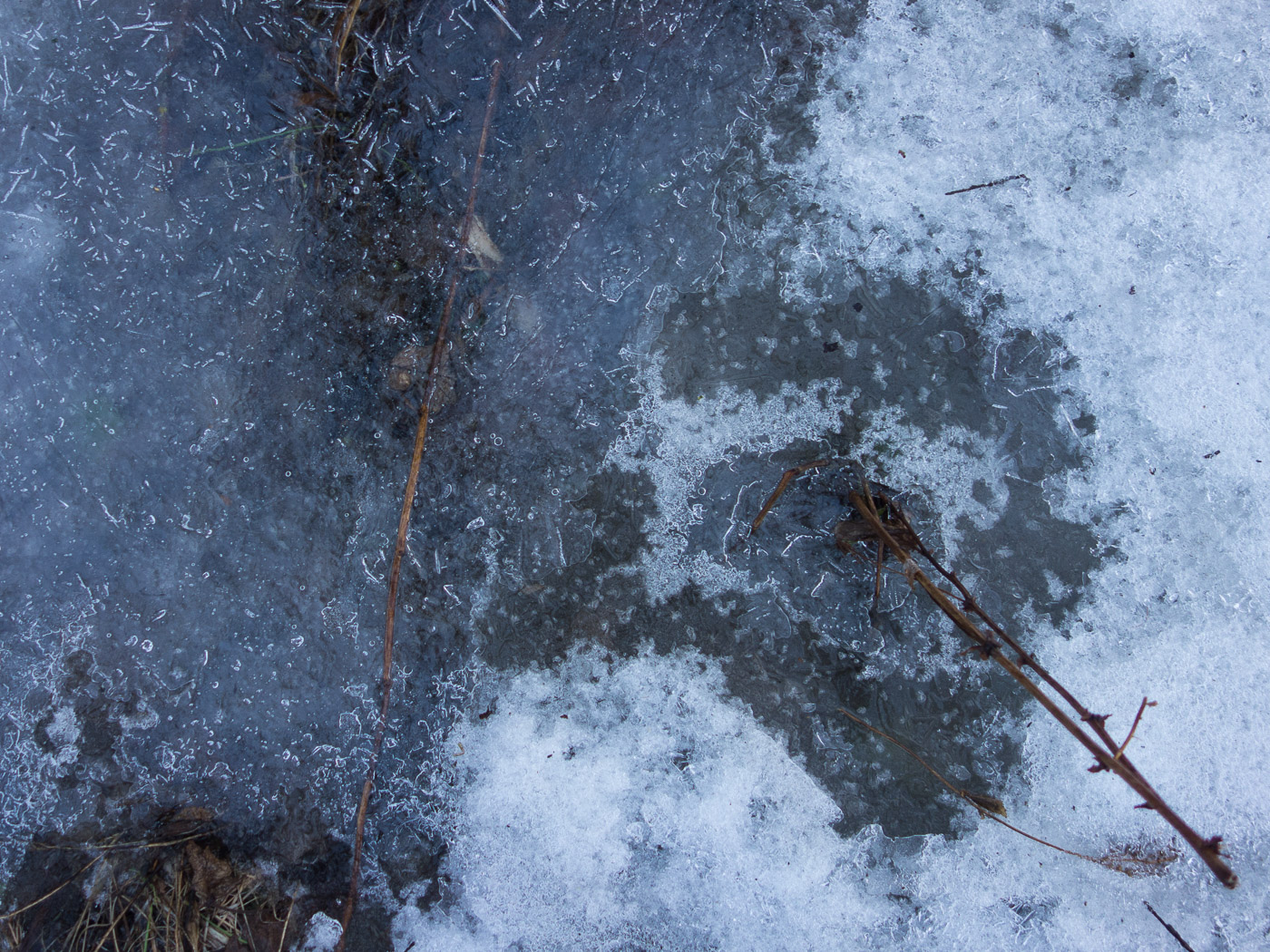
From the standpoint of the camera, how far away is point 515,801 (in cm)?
212

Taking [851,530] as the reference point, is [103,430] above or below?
below

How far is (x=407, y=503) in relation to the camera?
6.99 feet

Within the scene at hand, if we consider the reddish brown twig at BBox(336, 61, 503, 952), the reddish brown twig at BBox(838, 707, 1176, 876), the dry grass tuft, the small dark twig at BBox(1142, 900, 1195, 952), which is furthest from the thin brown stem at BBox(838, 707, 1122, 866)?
the dry grass tuft

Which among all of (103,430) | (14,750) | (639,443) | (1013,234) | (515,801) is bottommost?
(14,750)

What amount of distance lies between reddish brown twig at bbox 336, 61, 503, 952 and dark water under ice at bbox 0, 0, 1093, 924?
31mm

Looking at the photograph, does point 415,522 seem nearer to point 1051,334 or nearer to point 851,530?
point 851,530

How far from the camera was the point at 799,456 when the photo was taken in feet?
6.88

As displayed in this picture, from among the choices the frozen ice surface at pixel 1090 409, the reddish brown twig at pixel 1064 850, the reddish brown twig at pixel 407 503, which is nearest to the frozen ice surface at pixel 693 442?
the frozen ice surface at pixel 1090 409

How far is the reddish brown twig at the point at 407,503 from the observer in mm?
2127

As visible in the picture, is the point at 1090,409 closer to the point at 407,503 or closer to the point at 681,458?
the point at 681,458

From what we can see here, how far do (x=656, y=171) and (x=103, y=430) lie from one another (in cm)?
165

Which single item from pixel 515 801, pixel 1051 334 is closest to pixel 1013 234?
pixel 1051 334

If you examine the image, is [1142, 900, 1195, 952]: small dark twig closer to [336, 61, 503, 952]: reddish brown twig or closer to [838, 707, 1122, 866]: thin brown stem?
[838, 707, 1122, 866]: thin brown stem

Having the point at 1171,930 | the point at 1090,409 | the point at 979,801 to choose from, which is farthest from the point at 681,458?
the point at 1171,930
